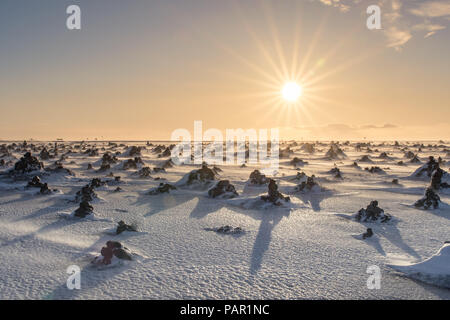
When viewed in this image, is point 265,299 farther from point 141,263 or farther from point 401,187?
point 401,187

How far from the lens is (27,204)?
10.4 m

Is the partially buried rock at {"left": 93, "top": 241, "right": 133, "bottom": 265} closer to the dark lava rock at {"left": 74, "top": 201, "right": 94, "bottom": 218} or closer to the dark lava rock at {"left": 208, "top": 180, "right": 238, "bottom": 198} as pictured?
the dark lava rock at {"left": 74, "top": 201, "right": 94, "bottom": 218}

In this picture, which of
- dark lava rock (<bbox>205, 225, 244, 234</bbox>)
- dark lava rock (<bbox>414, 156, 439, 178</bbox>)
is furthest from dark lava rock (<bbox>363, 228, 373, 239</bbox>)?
dark lava rock (<bbox>414, 156, 439, 178</bbox>)

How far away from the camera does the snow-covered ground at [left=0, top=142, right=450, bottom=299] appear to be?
4684 millimetres

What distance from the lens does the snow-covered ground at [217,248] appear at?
15.4ft

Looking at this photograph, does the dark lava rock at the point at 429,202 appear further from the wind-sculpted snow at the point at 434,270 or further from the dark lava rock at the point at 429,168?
the dark lava rock at the point at 429,168

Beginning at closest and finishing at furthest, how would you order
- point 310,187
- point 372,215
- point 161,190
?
point 372,215, point 161,190, point 310,187

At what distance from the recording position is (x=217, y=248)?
255 inches

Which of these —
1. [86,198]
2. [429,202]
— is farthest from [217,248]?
[429,202]

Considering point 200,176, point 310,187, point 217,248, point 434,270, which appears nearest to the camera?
point 434,270

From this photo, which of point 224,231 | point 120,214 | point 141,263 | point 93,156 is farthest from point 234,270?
point 93,156

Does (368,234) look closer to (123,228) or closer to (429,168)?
(123,228)

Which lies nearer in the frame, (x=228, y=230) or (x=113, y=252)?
(x=113, y=252)
